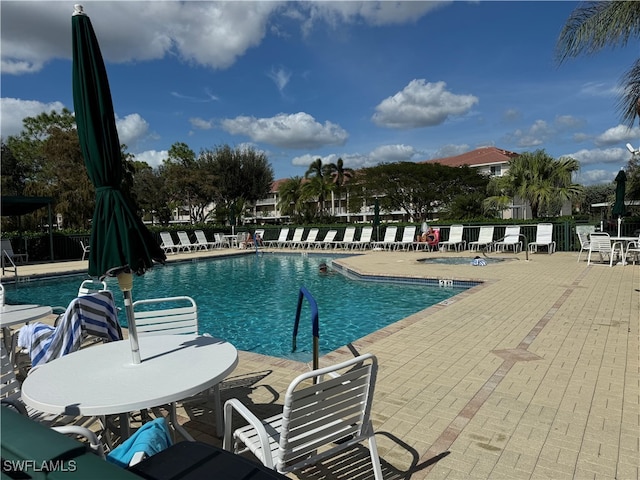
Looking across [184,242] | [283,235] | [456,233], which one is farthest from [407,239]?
[184,242]

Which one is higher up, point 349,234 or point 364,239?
point 349,234

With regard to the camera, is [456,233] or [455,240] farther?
[456,233]

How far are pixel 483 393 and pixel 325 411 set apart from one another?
2004 millimetres

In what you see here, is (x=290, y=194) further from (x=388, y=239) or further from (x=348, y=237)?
(x=388, y=239)

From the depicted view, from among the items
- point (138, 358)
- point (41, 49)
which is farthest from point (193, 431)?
point (41, 49)

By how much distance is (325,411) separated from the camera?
192 centimetres

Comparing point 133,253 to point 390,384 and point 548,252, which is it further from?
point 548,252

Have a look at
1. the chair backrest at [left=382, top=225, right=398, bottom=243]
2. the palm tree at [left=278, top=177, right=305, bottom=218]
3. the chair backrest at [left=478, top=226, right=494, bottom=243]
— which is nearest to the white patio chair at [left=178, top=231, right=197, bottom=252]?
the chair backrest at [left=382, top=225, right=398, bottom=243]

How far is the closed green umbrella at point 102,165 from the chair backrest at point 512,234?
15.4 meters

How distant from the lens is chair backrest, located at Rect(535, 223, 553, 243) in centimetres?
1485

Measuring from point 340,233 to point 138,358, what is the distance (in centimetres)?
1978

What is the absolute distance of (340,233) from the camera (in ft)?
72.2

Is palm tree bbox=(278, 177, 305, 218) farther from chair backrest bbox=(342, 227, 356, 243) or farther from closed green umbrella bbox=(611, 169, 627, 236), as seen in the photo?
closed green umbrella bbox=(611, 169, 627, 236)

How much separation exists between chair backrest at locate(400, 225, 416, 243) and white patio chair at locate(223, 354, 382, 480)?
16514 millimetres
